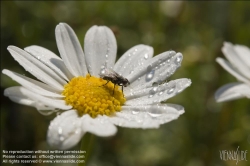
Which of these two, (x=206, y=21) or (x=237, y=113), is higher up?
(x=206, y=21)

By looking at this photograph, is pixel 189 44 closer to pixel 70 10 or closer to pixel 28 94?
pixel 70 10

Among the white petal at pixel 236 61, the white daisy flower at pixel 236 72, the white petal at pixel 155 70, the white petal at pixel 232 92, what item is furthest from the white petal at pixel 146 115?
the white petal at pixel 236 61

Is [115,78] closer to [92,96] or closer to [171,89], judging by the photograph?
[92,96]

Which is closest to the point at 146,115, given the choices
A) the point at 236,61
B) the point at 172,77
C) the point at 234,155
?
the point at 236,61

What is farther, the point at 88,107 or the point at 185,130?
the point at 185,130

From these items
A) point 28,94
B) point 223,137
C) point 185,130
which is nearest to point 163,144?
point 185,130

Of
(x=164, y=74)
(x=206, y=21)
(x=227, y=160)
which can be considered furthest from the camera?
(x=206, y=21)
